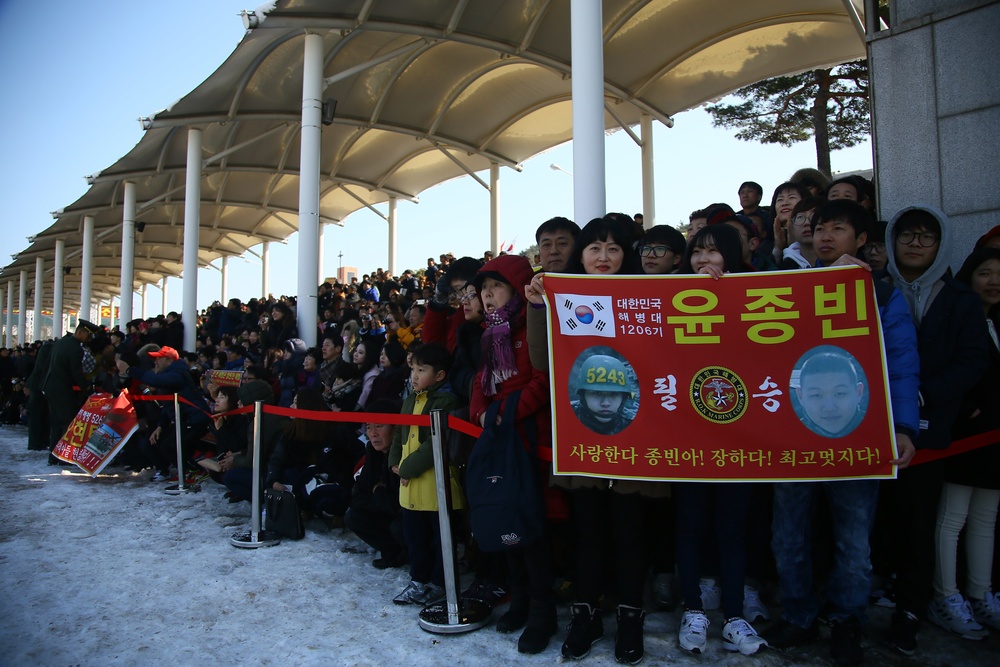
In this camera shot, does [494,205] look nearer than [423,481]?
No

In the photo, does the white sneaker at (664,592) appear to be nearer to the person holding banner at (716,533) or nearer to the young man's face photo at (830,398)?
the person holding banner at (716,533)

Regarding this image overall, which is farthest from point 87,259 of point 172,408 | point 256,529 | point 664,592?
point 664,592

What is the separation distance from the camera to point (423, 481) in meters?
3.99

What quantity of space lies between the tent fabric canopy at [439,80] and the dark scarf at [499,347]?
8727mm

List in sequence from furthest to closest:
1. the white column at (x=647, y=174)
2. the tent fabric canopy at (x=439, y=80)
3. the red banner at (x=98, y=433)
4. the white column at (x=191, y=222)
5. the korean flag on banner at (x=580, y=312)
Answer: the white column at (x=647, y=174)
the white column at (x=191, y=222)
the tent fabric canopy at (x=439, y=80)
the red banner at (x=98, y=433)
the korean flag on banner at (x=580, y=312)

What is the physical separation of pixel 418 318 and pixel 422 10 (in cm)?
666

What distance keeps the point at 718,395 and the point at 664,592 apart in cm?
132

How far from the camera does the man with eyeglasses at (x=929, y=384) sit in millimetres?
3154

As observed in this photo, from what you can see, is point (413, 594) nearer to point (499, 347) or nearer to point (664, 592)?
point (664, 592)

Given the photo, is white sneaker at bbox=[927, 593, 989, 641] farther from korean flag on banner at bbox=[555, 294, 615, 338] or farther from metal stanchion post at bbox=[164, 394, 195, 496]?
metal stanchion post at bbox=[164, 394, 195, 496]

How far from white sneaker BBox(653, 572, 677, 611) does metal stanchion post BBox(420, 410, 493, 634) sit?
997 mm

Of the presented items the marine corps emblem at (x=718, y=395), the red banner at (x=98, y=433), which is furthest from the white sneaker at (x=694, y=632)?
the red banner at (x=98, y=433)

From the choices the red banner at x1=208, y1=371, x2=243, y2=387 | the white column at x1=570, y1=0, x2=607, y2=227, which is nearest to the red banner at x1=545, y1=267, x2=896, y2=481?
the white column at x1=570, y1=0, x2=607, y2=227

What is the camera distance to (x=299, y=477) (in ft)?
18.9
